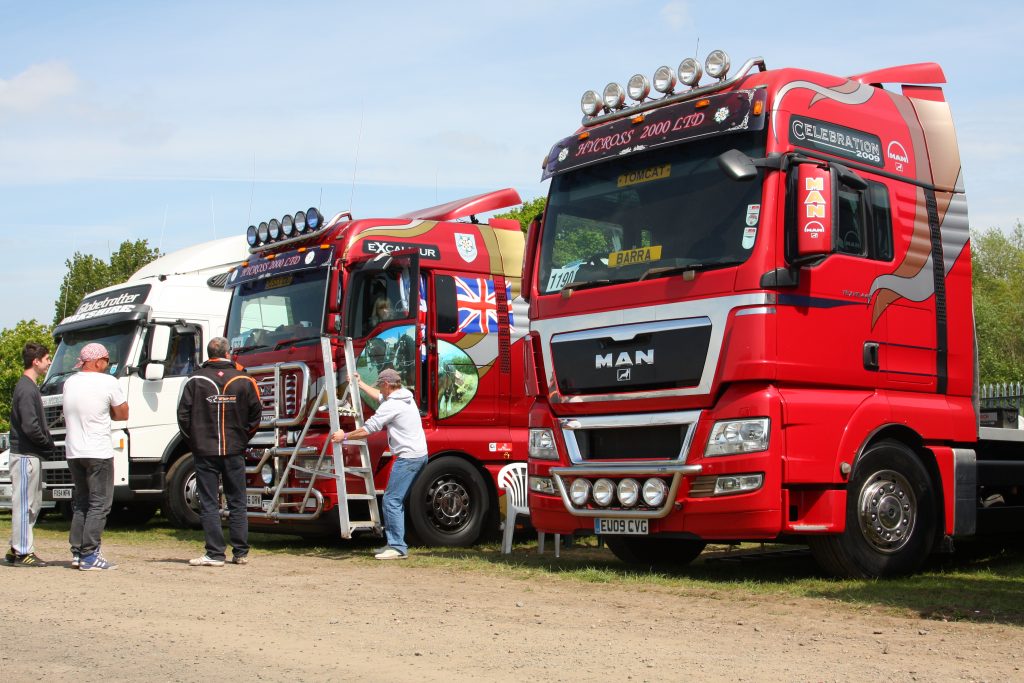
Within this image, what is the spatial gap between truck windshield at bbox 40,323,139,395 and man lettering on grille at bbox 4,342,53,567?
15.2 feet

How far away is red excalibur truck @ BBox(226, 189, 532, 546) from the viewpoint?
1168 cm

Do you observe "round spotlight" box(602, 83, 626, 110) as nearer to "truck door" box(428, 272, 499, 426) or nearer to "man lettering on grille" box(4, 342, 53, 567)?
"truck door" box(428, 272, 499, 426)

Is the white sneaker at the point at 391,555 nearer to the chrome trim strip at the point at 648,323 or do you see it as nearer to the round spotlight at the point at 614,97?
the chrome trim strip at the point at 648,323

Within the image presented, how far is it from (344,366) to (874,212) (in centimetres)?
541

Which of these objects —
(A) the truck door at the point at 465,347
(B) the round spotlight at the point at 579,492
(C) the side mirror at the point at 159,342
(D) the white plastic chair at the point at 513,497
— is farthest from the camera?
(C) the side mirror at the point at 159,342

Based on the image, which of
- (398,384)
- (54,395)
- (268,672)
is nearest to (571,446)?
(398,384)

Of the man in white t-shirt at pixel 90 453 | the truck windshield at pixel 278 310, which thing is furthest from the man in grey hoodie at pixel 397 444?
the man in white t-shirt at pixel 90 453

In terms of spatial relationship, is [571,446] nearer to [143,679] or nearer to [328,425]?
[328,425]

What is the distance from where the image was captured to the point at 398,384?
11031 mm

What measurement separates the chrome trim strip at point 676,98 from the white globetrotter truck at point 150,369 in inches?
275

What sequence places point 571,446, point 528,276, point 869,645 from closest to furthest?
point 869,645
point 571,446
point 528,276

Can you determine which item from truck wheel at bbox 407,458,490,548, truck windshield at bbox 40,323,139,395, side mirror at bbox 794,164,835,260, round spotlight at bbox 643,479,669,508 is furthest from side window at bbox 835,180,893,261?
truck windshield at bbox 40,323,139,395

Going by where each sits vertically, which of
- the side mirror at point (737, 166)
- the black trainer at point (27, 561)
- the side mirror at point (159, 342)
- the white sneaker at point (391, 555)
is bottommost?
the black trainer at point (27, 561)

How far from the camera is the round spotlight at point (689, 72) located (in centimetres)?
895
